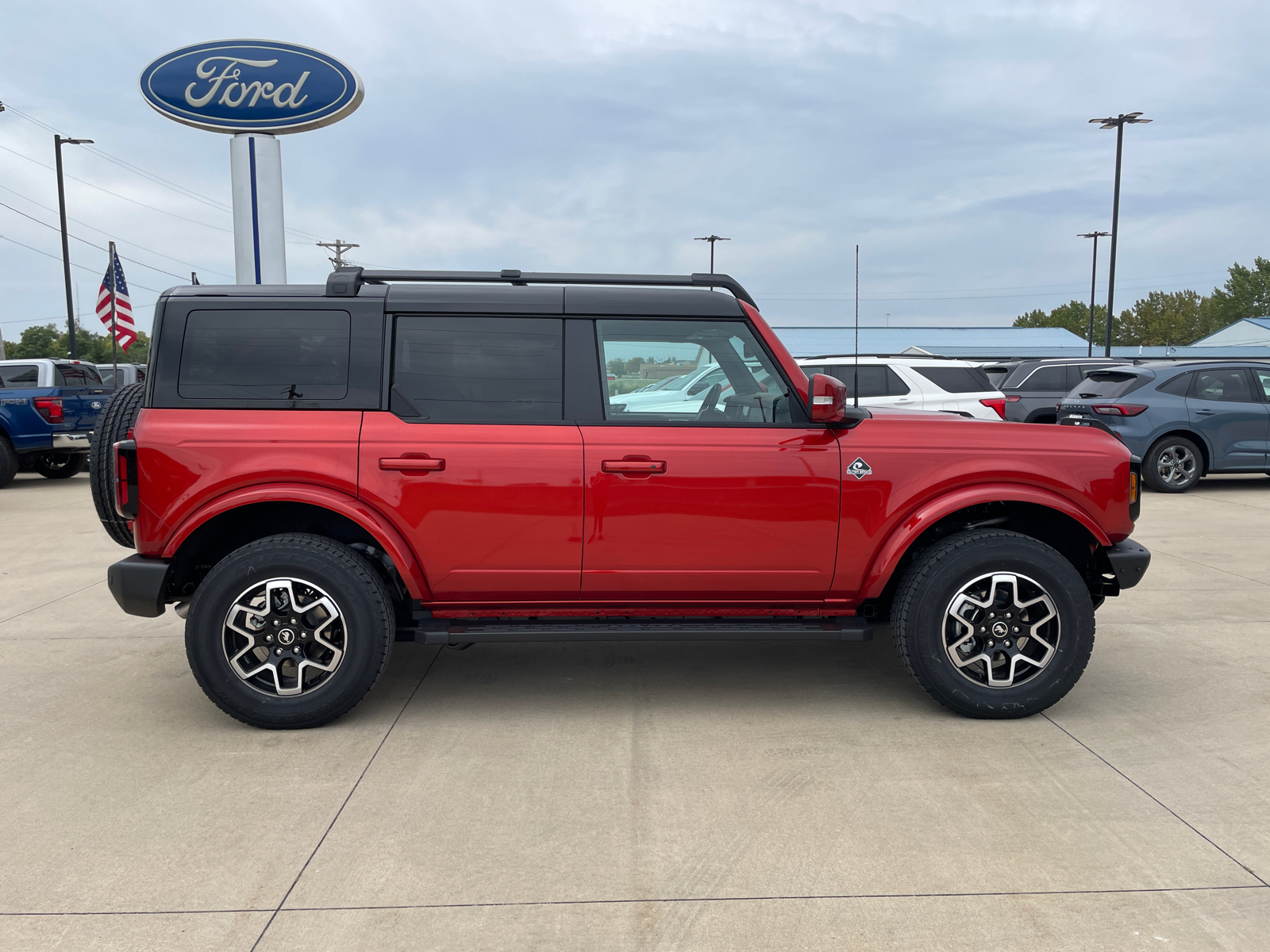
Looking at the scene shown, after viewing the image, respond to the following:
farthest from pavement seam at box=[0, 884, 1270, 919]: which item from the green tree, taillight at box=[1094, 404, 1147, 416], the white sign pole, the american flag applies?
the green tree

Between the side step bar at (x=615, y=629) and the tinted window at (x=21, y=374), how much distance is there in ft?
38.3

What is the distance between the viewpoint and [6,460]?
41.8 feet

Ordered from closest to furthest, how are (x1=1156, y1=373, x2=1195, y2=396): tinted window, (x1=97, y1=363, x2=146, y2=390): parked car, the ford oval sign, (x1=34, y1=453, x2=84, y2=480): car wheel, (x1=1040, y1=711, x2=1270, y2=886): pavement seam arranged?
1. (x1=1040, y1=711, x2=1270, y2=886): pavement seam
2. the ford oval sign
3. (x1=1156, y1=373, x2=1195, y2=396): tinted window
4. (x1=34, y1=453, x2=84, y2=480): car wheel
5. (x1=97, y1=363, x2=146, y2=390): parked car

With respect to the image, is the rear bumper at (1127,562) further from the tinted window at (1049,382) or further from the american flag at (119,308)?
the american flag at (119,308)

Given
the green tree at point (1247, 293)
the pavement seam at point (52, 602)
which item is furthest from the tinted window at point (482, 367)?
the green tree at point (1247, 293)

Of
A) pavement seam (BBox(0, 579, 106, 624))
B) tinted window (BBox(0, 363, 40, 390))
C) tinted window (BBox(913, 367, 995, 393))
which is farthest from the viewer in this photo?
tinted window (BBox(0, 363, 40, 390))

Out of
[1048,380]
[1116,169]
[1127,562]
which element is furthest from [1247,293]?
[1127,562]

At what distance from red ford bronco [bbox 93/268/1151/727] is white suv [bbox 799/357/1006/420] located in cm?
809

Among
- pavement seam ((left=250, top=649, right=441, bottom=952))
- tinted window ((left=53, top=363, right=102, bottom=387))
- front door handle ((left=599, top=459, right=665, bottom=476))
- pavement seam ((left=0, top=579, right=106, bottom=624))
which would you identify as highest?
tinted window ((left=53, top=363, right=102, bottom=387))

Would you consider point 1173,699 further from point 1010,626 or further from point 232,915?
point 232,915

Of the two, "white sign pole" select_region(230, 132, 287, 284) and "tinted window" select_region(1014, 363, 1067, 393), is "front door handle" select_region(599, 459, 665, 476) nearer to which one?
"white sign pole" select_region(230, 132, 287, 284)

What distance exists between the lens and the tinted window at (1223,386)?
12.0m

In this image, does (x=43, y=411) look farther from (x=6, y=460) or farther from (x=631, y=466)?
(x=631, y=466)

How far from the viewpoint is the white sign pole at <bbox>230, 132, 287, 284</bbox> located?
10.5 metres
